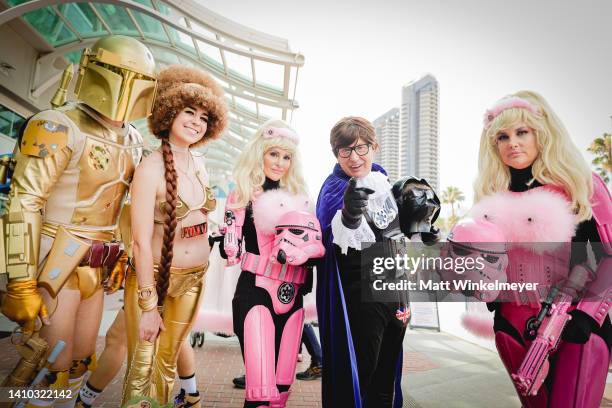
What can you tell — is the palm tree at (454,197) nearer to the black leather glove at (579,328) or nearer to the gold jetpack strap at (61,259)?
the black leather glove at (579,328)

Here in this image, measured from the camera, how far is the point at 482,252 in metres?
1.56

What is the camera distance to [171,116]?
176 cm

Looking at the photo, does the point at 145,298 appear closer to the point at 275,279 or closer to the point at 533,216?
the point at 275,279

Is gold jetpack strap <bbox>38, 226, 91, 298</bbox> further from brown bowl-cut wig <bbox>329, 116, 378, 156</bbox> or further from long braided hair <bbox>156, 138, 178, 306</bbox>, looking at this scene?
brown bowl-cut wig <bbox>329, 116, 378, 156</bbox>

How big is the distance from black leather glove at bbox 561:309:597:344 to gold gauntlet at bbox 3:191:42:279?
2.41 meters

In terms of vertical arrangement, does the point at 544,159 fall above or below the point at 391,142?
below

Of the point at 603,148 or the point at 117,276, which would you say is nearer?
the point at 117,276

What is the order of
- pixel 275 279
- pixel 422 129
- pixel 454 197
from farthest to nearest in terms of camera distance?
pixel 454 197 < pixel 422 129 < pixel 275 279

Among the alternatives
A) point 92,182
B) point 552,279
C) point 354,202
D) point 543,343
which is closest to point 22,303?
point 92,182

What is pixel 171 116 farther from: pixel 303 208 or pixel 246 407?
pixel 246 407

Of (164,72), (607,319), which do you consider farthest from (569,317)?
(164,72)

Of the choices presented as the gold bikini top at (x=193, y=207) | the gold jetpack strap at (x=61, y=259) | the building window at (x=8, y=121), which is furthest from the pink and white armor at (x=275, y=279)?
the building window at (x=8, y=121)

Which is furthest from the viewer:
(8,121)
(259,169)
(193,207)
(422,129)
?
(8,121)

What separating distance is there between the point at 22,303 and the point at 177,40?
14.5 feet
